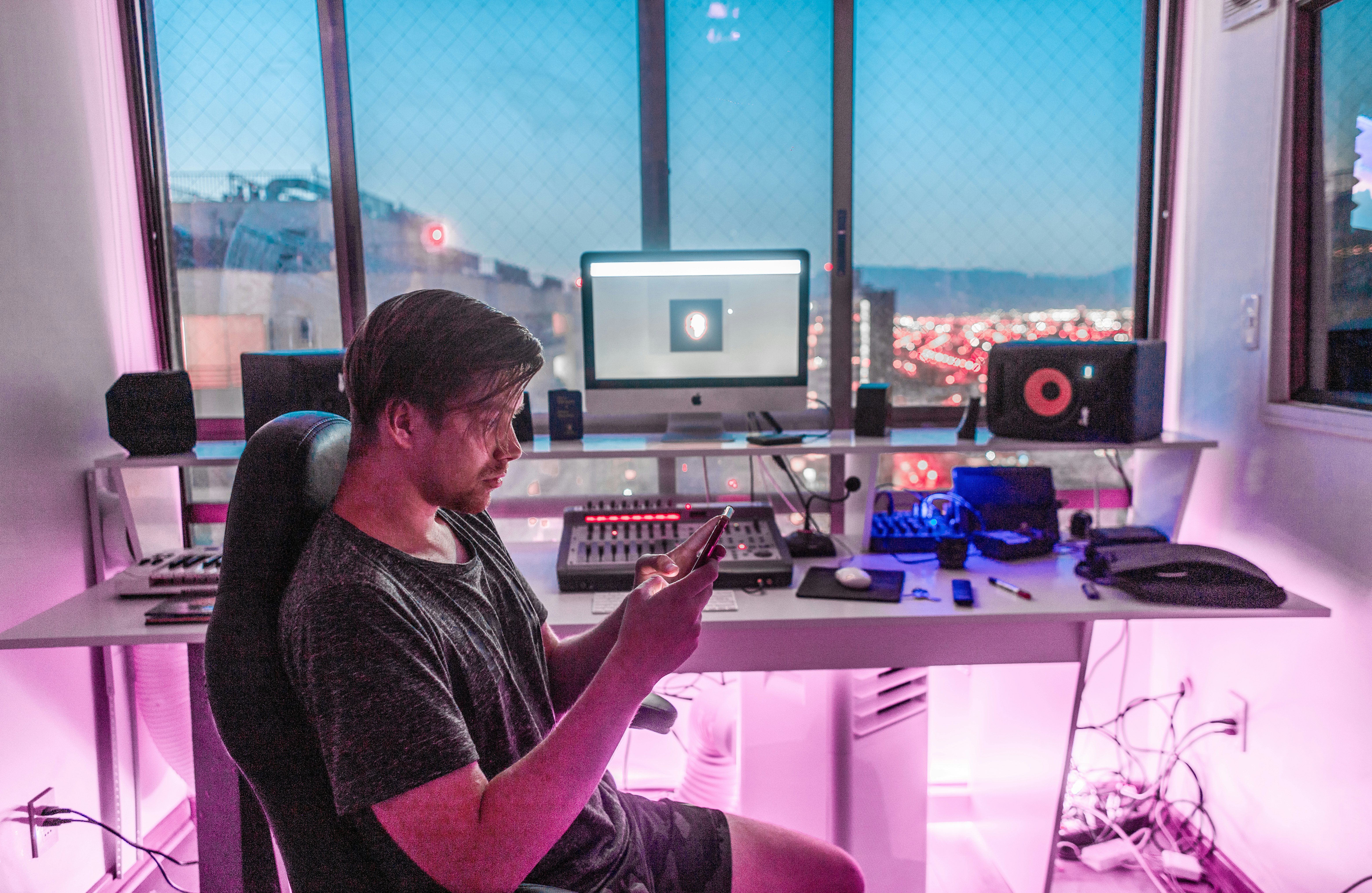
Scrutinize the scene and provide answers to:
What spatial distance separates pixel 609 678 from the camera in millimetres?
864

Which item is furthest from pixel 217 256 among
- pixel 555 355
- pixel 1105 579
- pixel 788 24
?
pixel 1105 579

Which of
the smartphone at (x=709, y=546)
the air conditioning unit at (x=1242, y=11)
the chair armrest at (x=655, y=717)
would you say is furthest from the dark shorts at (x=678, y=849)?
the air conditioning unit at (x=1242, y=11)

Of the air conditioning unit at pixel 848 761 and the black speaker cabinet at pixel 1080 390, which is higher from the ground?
the black speaker cabinet at pixel 1080 390

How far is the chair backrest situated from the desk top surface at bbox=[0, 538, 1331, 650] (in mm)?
692

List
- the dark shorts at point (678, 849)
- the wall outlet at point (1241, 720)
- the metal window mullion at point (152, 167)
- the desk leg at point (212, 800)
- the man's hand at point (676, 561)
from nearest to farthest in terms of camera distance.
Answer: the man's hand at point (676, 561) < the dark shorts at point (678, 849) < the desk leg at point (212, 800) < the wall outlet at point (1241, 720) < the metal window mullion at point (152, 167)

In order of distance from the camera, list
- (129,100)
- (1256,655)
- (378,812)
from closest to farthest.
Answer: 1. (378,812)
2. (1256,655)
3. (129,100)

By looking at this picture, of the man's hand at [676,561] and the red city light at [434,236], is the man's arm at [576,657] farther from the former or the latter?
the red city light at [434,236]

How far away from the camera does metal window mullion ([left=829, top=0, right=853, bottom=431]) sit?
7.60 ft

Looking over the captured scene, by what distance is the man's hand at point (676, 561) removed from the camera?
1007mm

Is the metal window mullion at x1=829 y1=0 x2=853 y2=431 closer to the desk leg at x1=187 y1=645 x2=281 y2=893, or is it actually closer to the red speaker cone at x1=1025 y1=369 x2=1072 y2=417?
the red speaker cone at x1=1025 y1=369 x2=1072 y2=417

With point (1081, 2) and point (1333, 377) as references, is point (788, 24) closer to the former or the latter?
point (1081, 2)

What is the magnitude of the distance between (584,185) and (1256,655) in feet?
6.77

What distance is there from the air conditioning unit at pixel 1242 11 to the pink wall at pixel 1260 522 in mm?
21

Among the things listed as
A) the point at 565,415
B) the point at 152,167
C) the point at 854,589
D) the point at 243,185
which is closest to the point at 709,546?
the point at 854,589
